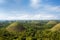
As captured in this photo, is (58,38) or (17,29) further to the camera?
(17,29)

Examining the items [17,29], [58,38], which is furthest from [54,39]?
[17,29]

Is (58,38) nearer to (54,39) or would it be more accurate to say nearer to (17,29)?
(54,39)

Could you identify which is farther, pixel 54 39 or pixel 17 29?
pixel 17 29
